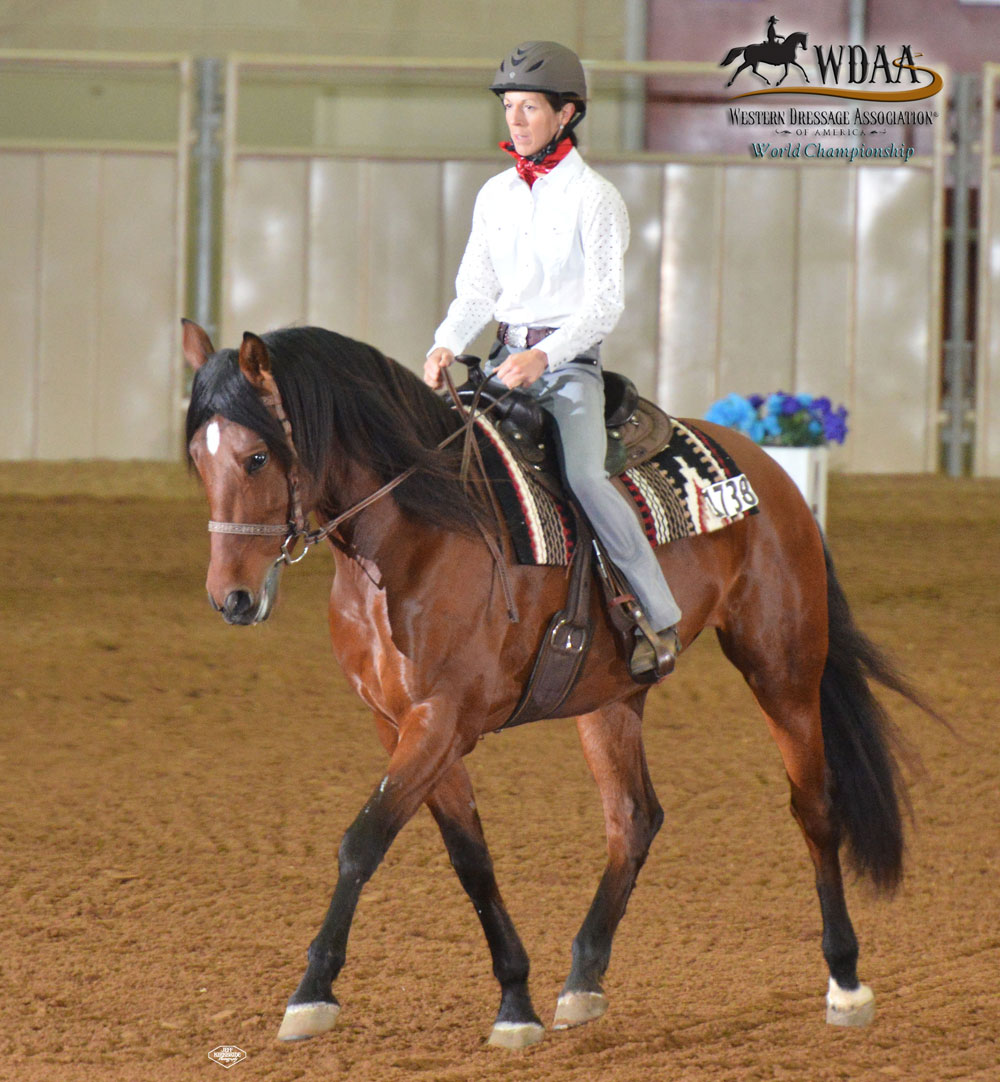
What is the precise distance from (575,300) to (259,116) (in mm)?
9288

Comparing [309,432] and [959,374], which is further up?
[959,374]

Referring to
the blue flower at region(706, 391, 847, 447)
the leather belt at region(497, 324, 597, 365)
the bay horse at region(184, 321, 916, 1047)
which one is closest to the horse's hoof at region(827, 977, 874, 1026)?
the bay horse at region(184, 321, 916, 1047)

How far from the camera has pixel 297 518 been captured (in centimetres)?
263

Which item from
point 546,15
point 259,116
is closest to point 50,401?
point 259,116

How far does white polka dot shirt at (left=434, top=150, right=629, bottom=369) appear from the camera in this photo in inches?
117

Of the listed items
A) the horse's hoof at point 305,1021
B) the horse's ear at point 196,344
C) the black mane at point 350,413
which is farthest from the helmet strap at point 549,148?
the horse's hoof at point 305,1021

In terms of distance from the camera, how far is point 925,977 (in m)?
3.30

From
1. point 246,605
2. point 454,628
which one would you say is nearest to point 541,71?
point 454,628

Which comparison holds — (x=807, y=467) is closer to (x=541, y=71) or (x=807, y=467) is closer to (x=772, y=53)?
(x=772, y=53)

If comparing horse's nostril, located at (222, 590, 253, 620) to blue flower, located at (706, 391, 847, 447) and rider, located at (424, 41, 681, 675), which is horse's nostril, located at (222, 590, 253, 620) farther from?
blue flower, located at (706, 391, 847, 447)

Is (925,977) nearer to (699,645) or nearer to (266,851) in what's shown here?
(266,851)

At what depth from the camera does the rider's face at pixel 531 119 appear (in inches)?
118

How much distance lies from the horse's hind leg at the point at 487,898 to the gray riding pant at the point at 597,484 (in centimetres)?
57

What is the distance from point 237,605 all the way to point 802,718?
5.06ft
